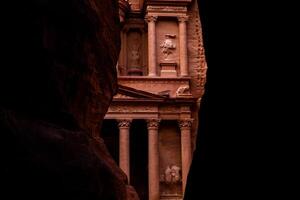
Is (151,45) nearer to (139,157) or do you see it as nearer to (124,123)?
(124,123)

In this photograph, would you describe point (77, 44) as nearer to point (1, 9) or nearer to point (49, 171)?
point (1, 9)

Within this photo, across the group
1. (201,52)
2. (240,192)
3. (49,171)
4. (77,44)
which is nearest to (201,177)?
(240,192)

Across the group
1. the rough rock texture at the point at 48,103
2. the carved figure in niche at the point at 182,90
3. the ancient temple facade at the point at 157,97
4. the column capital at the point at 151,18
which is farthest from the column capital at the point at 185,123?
the rough rock texture at the point at 48,103

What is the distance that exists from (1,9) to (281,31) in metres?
2.20

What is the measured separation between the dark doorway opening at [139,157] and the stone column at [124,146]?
0.97m

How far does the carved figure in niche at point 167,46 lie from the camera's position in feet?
84.5

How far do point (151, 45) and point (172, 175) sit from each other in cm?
693

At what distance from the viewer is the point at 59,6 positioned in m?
4.36

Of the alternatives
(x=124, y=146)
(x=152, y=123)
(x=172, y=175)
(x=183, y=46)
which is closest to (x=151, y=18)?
(x=183, y=46)

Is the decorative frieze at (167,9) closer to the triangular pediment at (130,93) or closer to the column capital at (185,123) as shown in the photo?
the triangular pediment at (130,93)

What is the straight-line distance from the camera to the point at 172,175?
23.5m

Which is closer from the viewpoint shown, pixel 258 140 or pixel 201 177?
pixel 258 140

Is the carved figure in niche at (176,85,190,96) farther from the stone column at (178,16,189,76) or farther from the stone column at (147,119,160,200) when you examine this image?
the stone column at (147,119,160,200)

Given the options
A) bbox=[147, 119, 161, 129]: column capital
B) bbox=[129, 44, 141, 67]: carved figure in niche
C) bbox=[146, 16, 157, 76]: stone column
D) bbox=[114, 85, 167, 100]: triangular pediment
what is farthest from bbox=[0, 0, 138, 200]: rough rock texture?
bbox=[129, 44, 141, 67]: carved figure in niche
